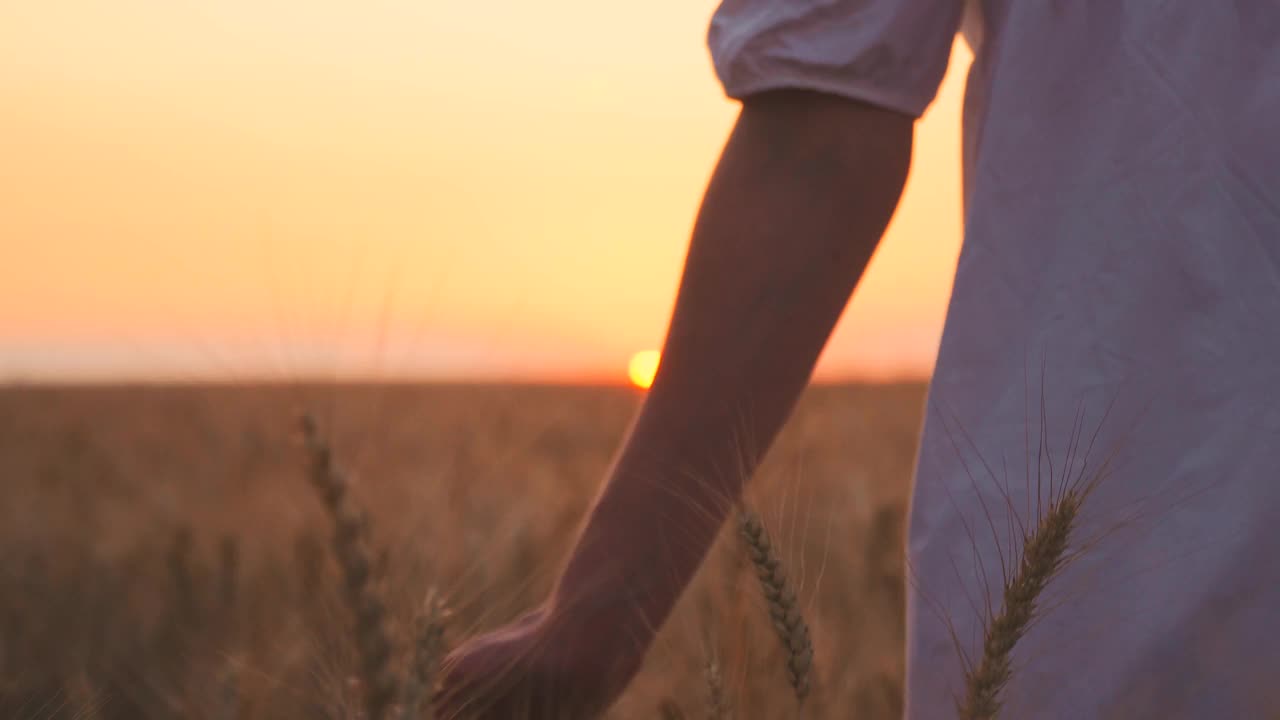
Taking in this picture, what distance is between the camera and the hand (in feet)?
2.52

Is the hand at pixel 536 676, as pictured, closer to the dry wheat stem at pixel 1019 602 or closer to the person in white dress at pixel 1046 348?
the person in white dress at pixel 1046 348

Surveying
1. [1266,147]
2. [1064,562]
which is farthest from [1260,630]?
[1266,147]

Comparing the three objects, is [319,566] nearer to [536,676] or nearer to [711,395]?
[536,676]

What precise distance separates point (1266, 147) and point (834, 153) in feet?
0.91

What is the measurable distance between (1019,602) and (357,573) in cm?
41

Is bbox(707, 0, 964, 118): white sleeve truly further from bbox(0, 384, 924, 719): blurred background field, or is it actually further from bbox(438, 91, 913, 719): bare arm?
bbox(0, 384, 924, 719): blurred background field

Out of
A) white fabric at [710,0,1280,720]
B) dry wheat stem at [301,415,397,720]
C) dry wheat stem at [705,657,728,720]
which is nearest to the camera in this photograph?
dry wheat stem at [301,415,397,720]

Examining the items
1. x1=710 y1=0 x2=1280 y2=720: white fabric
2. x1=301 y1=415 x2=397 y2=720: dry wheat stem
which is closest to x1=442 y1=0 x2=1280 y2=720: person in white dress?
x1=710 y1=0 x2=1280 y2=720: white fabric

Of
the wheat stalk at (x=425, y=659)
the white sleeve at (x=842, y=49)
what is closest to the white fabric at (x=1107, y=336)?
the white sleeve at (x=842, y=49)

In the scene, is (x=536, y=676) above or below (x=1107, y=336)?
below

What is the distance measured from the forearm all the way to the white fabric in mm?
44

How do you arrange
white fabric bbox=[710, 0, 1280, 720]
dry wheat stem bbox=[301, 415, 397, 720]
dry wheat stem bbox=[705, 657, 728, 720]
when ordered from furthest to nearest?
dry wheat stem bbox=[705, 657, 728, 720]
white fabric bbox=[710, 0, 1280, 720]
dry wheat stem bbox=[301, 415, 397, 720]

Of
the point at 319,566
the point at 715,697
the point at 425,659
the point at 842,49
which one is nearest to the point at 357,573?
the point at 425,659

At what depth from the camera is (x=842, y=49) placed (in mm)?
793
